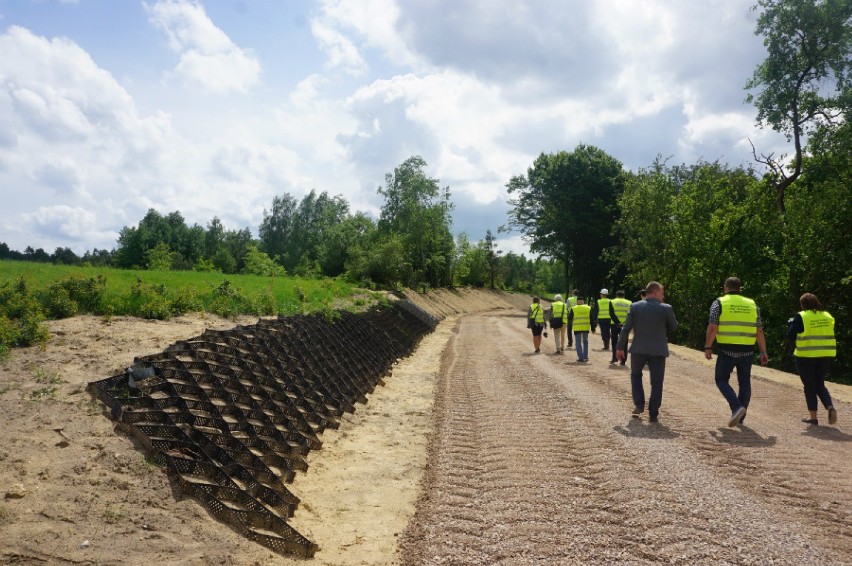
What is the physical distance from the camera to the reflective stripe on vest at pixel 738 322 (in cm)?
866

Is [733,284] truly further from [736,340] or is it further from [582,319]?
[582,319]

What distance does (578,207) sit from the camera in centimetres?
5238

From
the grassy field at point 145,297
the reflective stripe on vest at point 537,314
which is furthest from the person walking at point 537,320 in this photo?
the grassy field at point 145,297

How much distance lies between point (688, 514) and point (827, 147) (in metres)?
29.7

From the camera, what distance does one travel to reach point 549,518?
213 inches

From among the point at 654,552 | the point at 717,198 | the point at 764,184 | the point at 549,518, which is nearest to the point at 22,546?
the point at 549,518

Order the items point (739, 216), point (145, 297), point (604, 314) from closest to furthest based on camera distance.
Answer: point (145, 297) < point (604, 314) < point (739, 216)

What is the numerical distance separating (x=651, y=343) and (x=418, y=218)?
57551 mm

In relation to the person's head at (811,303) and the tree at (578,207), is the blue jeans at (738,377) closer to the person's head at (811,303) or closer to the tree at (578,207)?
the person's head at (811,303)

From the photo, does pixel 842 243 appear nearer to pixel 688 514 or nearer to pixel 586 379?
pixel 586 379

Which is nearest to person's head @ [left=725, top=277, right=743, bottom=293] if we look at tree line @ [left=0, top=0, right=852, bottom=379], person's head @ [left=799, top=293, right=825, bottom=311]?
person's head @ [left=799, top=293, right=825, bottom=311]

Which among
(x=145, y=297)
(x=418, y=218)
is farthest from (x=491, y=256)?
(x=145, y=297)

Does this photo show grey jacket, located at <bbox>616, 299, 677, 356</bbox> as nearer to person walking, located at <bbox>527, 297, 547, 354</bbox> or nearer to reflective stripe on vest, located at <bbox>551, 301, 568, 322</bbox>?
reflective stripe on vest, located at <bbox>551, 301, 568, 322</bbox>

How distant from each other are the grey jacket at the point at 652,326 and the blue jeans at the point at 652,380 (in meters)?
0.12
